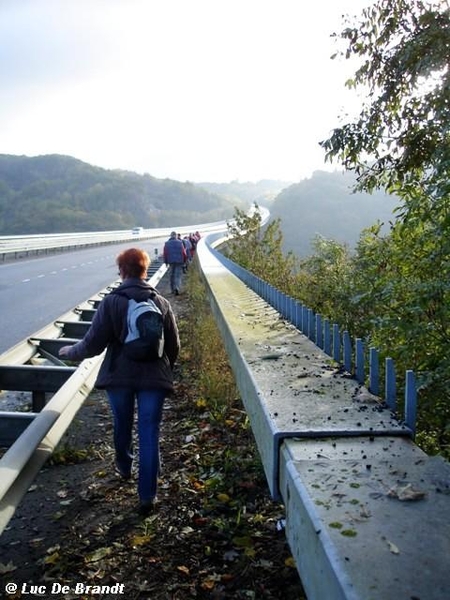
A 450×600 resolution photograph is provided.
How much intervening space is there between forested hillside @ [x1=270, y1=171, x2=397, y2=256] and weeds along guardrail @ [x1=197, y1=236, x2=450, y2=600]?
85852mm

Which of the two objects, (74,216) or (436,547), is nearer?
(436,547)

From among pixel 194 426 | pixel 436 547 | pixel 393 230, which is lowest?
pixel 194 426

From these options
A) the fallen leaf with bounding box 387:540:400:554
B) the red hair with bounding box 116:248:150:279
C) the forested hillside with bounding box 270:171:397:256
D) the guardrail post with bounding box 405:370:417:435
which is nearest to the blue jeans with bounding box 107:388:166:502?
the red hair with bounding box 116:248:150:279

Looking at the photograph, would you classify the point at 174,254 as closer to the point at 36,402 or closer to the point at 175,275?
the point at 175,275

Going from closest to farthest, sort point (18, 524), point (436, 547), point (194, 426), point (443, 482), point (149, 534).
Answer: point (436, 547) < point (443, 482) < point (149, 534) < point (18, 524) < point (194, 426)

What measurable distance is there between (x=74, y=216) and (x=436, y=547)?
4241 inches

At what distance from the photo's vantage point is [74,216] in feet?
344

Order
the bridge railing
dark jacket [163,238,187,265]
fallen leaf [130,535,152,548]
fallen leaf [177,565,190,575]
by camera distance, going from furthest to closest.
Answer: dark jacket [163,238,187,265] → fallen leaf [130,535,152,548] → fallen leaf [177,565,190,575] → the bridge railing

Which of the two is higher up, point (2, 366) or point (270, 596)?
point (2, 366)

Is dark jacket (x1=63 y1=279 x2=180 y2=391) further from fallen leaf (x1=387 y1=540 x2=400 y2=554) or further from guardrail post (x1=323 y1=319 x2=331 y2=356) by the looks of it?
fallen leaf (x1=387 y1=540 x2=400 y2=554)

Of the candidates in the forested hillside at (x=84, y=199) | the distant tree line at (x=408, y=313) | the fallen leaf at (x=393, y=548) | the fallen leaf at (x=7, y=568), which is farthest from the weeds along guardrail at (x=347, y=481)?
the forested hillside at (x=84, y=199)

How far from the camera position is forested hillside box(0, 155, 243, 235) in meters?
103

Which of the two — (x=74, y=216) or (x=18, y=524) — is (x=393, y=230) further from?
(x=74, y=216)

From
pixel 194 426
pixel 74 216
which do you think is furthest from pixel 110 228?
pixel 194 426
